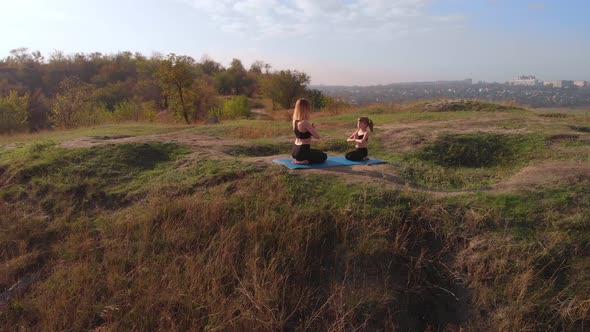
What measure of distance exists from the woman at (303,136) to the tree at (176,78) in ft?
65.5

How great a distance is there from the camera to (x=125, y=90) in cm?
5178

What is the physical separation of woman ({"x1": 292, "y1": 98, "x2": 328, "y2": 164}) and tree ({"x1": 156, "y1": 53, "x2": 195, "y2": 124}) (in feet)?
65.5

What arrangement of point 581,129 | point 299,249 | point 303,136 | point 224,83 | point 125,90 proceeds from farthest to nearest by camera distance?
1. point 224,83
2. point 125,90
3. point 581,129
4. point 303,136
5. point 299,249

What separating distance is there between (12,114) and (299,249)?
3280 centimetres

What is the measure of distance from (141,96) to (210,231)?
171 feet

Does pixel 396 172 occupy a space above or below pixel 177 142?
below

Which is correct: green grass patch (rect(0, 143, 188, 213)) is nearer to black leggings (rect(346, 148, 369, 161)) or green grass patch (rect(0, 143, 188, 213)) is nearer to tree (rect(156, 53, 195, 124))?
black leggings (rect(346, 148, 369, 161))

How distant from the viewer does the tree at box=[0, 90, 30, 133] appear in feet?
87.9

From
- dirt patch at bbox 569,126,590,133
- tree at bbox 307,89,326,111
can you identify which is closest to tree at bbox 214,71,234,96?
tree at bbox 307,89,326,111

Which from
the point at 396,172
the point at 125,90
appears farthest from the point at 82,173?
the point at 125,90

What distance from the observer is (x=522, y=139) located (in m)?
8.00

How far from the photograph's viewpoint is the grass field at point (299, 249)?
3.53 m

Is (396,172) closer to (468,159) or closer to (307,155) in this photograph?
(307,155)

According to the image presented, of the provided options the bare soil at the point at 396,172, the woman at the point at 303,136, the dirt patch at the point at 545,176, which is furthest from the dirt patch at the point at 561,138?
the woman at the point at 303,136
